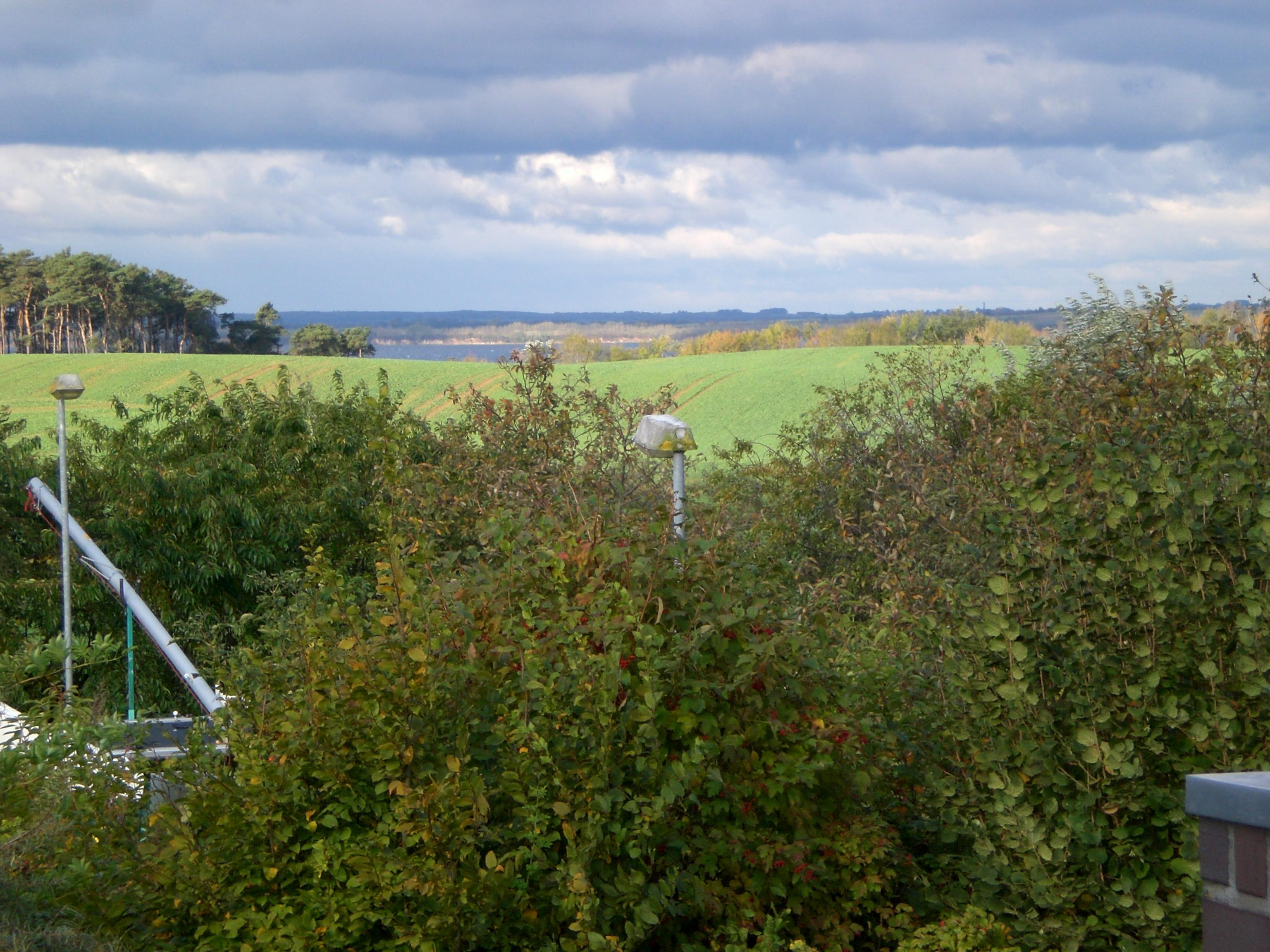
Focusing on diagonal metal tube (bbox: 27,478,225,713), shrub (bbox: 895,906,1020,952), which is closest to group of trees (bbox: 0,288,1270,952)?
shrub (bbox: 895,906,1020,952)

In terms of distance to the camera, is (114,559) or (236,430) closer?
(114,559)

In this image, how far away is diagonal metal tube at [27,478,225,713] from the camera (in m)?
10.4

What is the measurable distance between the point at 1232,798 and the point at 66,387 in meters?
12.1

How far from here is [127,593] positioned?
38.7 ft

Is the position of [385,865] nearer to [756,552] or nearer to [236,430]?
[756,552]

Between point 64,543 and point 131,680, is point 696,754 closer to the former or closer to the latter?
point 131,680

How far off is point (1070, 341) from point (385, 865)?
13359 millimetres

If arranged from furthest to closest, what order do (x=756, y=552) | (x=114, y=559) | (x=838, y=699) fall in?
(x=114, y=559) < (x=756, y=552) < (x=838, y=699)

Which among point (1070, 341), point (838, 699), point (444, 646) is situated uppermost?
point (1070, 341)

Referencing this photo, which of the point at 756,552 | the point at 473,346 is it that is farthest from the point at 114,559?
the point at 473,346

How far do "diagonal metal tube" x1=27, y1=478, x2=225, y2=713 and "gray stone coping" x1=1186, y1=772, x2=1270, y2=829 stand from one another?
8.29 meters

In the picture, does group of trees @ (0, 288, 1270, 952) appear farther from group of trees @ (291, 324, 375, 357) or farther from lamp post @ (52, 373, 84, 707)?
group of trees @ (291, 324, 375, 357)

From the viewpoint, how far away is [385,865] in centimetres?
370

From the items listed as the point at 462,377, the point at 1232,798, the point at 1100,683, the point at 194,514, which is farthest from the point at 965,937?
the point at 462,377
